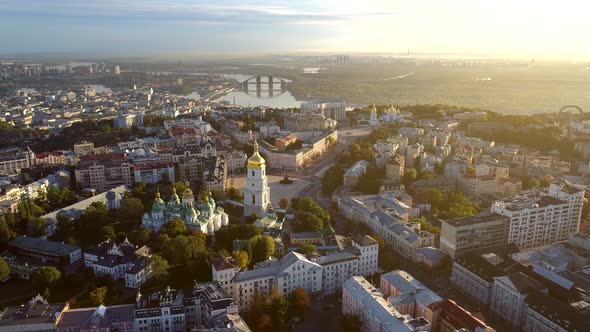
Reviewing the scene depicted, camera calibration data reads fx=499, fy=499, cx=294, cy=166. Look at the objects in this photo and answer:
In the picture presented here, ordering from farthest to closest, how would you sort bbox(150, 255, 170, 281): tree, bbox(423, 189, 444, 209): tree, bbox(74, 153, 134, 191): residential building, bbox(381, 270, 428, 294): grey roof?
bbox(74, 153, 134, 191): residential building → bbox(423, 189, 444, 209): tree → bbox(150, 255, 170, 281): tree → bbox(381, 270, 428, 294): grey roof

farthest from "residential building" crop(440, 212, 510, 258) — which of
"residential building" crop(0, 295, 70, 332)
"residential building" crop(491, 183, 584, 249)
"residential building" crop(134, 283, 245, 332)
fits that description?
"residential building" crop(0, 295, 70, 332)

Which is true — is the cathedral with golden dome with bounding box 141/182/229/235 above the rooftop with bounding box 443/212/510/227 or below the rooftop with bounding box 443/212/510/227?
below

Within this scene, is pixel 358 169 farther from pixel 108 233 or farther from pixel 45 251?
pixel 45 251

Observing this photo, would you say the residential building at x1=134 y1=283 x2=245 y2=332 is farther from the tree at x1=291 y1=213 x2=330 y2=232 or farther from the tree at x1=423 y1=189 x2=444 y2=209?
the tree at x1=423 y1=189 x2=444 y2=209

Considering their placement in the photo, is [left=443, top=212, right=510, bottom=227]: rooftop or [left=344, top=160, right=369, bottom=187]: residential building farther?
[left=344, top=160, right=369, bottom=187]: residential building

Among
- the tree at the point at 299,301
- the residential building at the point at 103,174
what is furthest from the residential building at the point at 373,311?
the residential building at the point at 103,174

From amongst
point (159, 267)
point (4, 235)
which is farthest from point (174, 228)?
point (4, 235)

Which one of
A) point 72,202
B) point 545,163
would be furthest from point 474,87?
point 72,202
